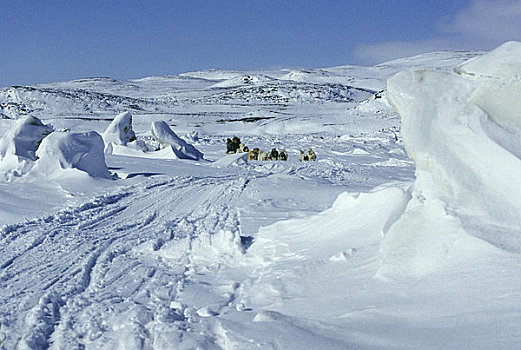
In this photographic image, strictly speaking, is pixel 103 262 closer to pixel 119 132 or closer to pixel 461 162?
pixel 461 162

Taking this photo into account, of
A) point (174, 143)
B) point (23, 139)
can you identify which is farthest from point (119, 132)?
point (23, 139)

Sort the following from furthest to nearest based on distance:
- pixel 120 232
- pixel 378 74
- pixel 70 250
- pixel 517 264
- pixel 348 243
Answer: pixel 378 74
pixel 120 232
pixel 70 250
pixel 348 243
pixel 517 264

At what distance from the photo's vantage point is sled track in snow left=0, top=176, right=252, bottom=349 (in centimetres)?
366

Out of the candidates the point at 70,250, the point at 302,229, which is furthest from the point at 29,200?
the point at 302,229

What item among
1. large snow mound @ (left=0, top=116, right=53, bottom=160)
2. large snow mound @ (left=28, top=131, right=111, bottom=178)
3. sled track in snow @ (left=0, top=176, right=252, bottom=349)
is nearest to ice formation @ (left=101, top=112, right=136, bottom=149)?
large snow mound @ (left=0, top=116, right=53, bottom=160)

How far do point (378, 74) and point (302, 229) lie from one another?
102416mm

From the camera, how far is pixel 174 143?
57.3 ft

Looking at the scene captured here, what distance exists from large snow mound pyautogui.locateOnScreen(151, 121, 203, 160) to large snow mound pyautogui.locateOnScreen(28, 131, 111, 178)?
549 centimetres

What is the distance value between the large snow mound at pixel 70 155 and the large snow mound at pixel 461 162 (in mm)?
7155

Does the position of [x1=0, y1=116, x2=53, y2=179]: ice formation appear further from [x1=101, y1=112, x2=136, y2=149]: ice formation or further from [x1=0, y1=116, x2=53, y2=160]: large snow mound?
[x1=101, y1=112, x2=136, y2=149]: ice formation

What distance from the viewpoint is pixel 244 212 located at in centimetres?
790

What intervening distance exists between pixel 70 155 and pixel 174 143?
6830 mm

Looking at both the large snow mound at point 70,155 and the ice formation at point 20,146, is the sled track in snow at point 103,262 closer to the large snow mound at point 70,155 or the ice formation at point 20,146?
the large snow mound at point 70,155

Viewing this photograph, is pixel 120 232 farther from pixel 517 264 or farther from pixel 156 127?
pixel 156 127
